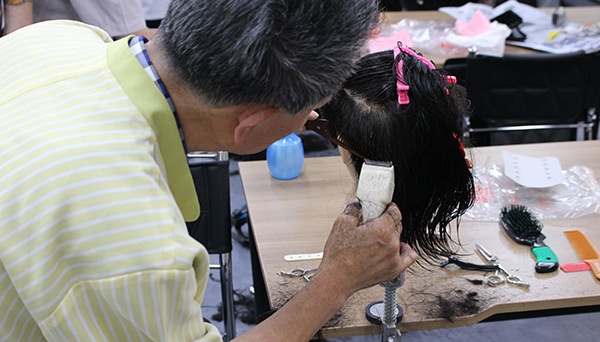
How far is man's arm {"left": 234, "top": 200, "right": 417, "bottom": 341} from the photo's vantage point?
106 centimetres

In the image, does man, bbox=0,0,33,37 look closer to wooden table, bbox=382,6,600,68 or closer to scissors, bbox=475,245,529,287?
scissors, bbox=475,245,529,287

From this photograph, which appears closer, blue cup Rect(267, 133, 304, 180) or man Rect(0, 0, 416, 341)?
man Rect(0, 0, 416, 341)

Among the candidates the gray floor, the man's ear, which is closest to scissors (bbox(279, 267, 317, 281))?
the man's ear

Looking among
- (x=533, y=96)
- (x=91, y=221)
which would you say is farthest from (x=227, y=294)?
(x=533, y=96)

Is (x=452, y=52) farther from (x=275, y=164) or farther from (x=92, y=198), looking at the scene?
(x=92, y=198)

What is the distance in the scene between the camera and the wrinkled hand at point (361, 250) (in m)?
1.11

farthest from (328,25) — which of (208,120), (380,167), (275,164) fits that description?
(275,164)

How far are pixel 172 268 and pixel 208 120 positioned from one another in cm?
25

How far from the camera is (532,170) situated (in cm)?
186

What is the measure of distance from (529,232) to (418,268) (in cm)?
29

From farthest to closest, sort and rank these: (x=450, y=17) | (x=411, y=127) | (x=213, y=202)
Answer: (x=450, y=17)
(x=213, y=202)
(x=411, y=127)

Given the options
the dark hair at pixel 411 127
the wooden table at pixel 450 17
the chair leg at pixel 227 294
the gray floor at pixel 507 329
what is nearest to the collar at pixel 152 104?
the dark hair at pixel 411 127

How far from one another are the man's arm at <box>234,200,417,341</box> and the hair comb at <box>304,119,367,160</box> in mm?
137

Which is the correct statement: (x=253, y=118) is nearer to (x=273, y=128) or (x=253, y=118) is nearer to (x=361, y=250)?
(x=273, y=128)
